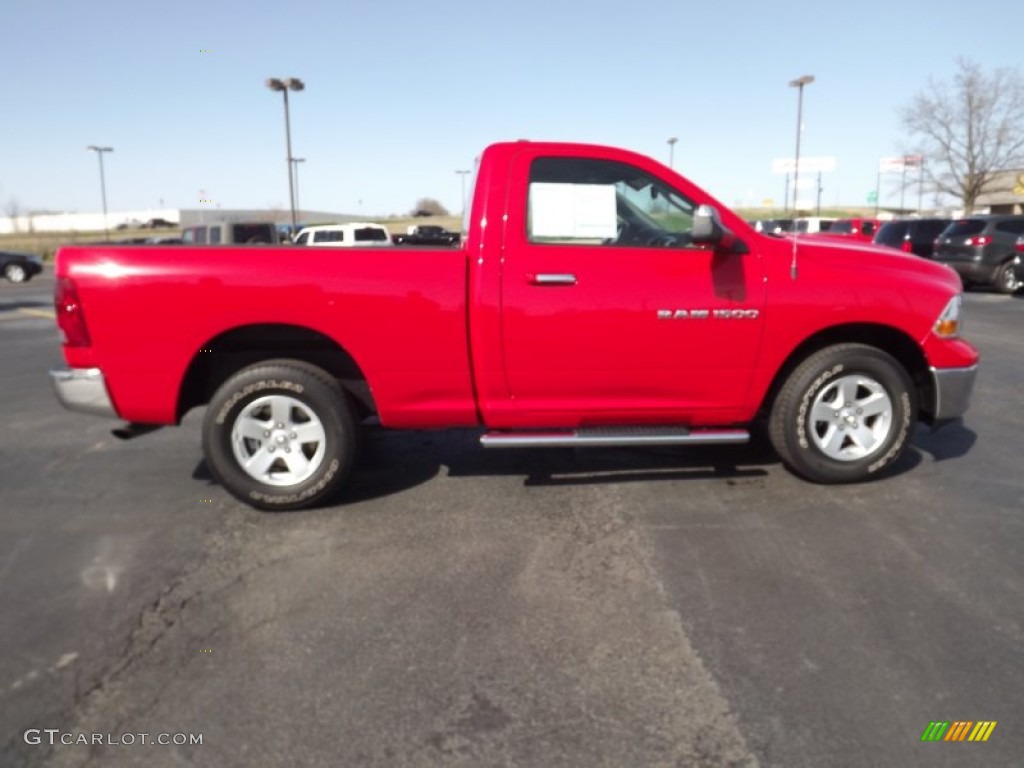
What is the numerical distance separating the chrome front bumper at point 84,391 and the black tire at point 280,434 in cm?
56

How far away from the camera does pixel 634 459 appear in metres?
5.25

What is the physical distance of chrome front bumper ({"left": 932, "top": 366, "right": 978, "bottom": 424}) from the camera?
4586 mm

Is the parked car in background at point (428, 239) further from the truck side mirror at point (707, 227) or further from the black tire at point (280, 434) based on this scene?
the truck side mirror at point (707, 227)

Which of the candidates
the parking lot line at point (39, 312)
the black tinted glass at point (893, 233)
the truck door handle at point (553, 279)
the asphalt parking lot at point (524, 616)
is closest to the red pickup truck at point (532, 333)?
the truck door handle at point (553, 279)

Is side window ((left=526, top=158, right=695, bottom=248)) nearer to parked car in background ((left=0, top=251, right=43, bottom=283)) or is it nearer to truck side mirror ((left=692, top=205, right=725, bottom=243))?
A: truck side mirror ((left=692, top=205, right=725, bottom=243))

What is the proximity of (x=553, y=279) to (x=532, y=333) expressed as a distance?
1.03 feet

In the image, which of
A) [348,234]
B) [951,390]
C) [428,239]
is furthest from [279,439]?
[348,234]

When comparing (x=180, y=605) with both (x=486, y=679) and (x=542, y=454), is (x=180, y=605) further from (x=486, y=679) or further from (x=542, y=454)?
(x=542, y=454)

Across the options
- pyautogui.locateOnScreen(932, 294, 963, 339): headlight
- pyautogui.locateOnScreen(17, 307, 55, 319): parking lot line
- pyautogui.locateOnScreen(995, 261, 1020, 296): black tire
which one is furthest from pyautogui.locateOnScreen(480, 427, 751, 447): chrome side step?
pyautogui.locateOnScreen(995, 261, 1020, 296): black tire

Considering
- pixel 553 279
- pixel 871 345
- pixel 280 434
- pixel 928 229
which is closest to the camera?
pixel 553 279

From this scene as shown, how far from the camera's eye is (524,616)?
3.15m

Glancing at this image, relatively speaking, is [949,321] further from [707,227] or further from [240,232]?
[240,232]

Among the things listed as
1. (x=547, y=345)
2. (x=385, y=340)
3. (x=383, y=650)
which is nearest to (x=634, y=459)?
(x=547, y=345)

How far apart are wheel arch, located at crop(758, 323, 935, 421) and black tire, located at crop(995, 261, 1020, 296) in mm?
15142
